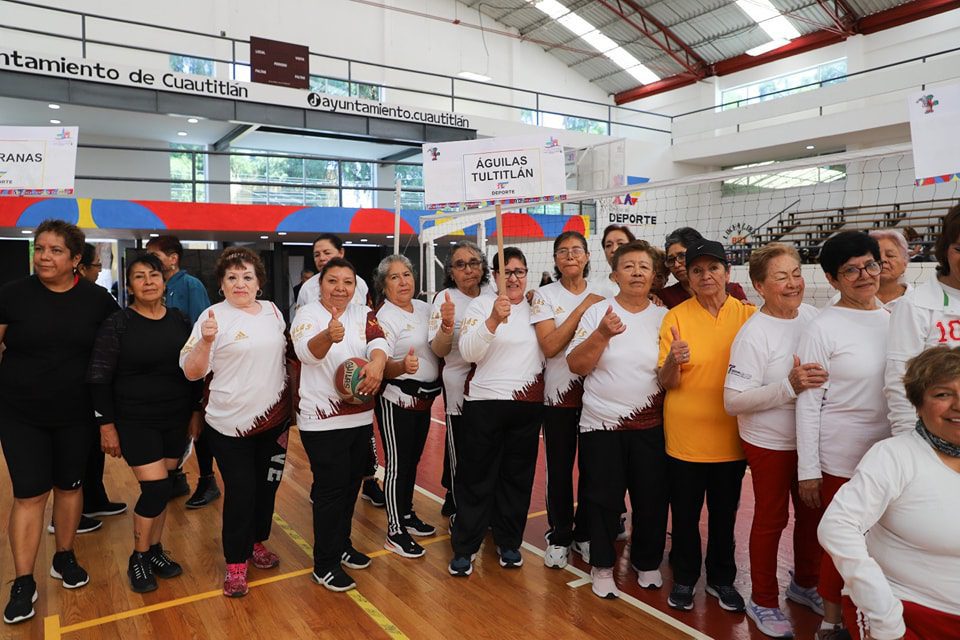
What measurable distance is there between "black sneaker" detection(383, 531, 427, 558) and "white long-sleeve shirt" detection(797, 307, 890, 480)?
2.04 metres

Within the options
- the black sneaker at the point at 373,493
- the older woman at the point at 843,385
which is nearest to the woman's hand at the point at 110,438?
the black sneaker at the point at 373,493

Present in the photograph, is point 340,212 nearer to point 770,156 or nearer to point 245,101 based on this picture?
point 245,101

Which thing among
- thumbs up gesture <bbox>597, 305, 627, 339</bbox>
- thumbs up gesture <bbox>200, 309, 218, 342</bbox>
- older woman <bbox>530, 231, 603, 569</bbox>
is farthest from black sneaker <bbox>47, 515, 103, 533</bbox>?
thumbs up gesture <bbox>597, 305, 627, 339</bbox>

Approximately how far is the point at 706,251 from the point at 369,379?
5.25ft

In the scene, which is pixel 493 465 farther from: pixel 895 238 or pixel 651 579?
pixel 895 238

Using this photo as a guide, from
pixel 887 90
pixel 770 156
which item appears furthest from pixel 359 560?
pixel 770 156

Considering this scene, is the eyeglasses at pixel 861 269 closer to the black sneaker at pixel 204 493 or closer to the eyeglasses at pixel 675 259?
the eyeglasses at pixel 675 259

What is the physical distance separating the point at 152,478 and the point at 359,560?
3.66 ft

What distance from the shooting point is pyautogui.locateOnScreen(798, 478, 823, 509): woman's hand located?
2404 mm

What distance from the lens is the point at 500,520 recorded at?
338 cm

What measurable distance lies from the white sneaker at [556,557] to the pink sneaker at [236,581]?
154 centimetres

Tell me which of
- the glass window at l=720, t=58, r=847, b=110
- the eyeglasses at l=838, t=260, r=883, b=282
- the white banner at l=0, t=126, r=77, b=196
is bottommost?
the eyeglasses at l=838, t=260, r=883, b=282

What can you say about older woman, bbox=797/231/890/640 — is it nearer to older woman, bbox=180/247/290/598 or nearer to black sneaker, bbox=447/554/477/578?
black sneaker, bbox=447/554/477/578

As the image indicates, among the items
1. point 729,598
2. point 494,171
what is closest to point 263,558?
point 729,598
